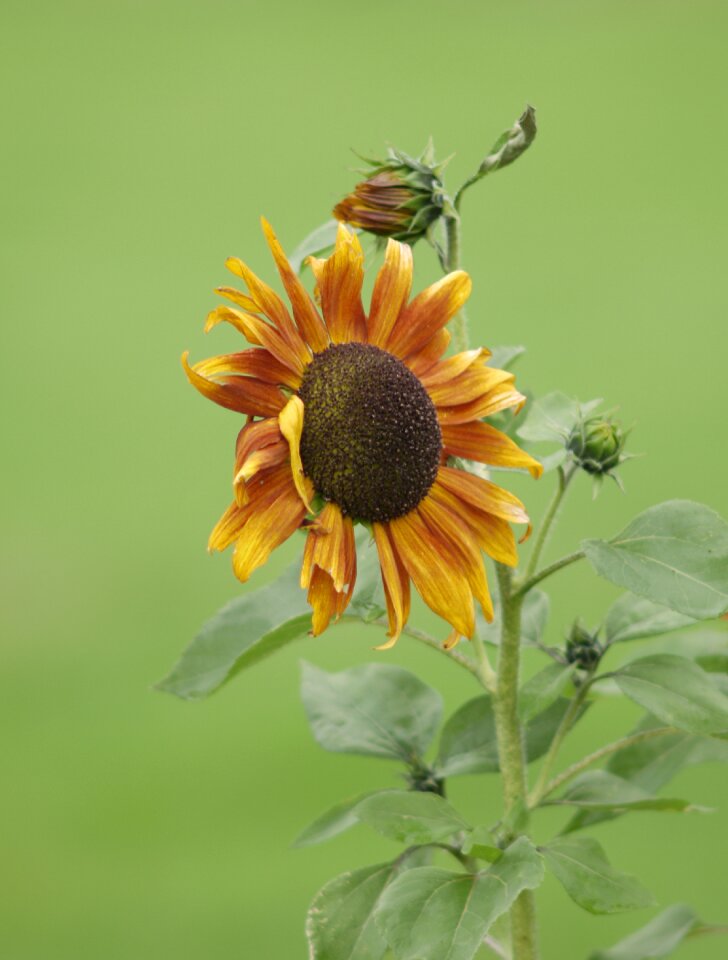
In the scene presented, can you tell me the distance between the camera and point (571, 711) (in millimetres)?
531

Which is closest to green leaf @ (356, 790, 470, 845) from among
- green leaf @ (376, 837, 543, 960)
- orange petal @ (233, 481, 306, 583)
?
green leaf @ (376, 837, 543, 960)

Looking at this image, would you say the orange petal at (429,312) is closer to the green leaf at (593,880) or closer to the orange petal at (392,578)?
the orange petal at (392,578)

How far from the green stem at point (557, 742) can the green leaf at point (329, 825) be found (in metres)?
0.08

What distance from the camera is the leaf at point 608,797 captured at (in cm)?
50

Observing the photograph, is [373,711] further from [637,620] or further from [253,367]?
[253,367]

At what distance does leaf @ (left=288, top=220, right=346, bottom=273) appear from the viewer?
510 millimetres

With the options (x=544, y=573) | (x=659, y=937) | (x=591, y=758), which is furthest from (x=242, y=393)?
(x=659, y=937)

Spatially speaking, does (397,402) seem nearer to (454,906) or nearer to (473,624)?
(473,624)

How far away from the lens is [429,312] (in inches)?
17.1

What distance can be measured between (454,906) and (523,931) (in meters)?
0.08

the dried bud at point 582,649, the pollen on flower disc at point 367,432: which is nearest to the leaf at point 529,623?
the dried bud at point 582,649

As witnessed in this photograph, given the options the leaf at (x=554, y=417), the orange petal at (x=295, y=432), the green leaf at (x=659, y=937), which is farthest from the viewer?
the green leaf at (x=659, y=937)

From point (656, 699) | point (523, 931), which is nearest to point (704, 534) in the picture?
point (656, 699)

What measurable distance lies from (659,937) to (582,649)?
19cm
